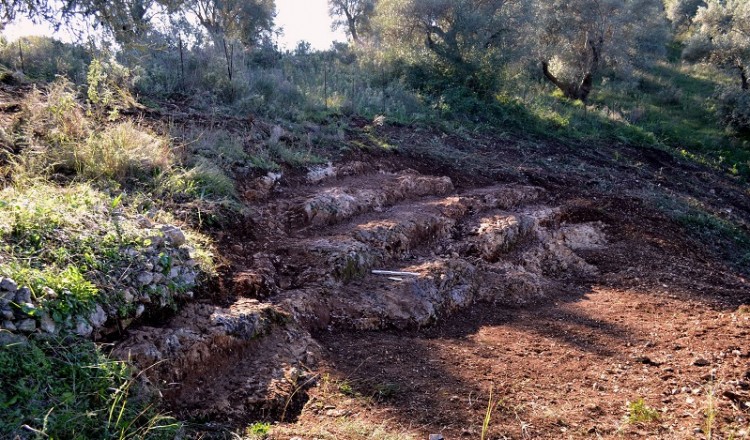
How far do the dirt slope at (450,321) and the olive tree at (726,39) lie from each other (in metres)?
16.6

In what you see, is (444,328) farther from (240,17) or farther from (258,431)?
(240,17)

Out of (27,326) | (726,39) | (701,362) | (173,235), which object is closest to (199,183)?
(173,235)

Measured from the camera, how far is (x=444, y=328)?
4340 millimetres

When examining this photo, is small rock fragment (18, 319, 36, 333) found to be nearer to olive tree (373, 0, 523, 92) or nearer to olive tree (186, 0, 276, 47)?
olive tree (373, 0, 523, 92)

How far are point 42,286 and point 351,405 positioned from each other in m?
1.70

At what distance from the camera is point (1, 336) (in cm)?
228

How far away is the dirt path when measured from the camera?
9.26 ft

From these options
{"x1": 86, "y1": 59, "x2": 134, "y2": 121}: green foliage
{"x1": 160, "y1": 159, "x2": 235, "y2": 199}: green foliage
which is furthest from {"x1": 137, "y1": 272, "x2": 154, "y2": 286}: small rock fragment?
{"x1": 86, "y1": 59, "x2": 134, "y2": 121}: green foliage

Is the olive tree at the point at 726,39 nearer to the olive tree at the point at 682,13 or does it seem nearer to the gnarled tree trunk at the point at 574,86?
the gnarled tree trunk at the point at 574,86

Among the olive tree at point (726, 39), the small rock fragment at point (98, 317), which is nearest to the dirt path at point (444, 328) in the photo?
the small rock fragment at point (98, 317)

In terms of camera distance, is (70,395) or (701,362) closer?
(70,395)

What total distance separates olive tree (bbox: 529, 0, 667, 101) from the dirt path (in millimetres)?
13559

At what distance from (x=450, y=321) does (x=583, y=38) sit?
17.9 m

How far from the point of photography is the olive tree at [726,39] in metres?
19.9
